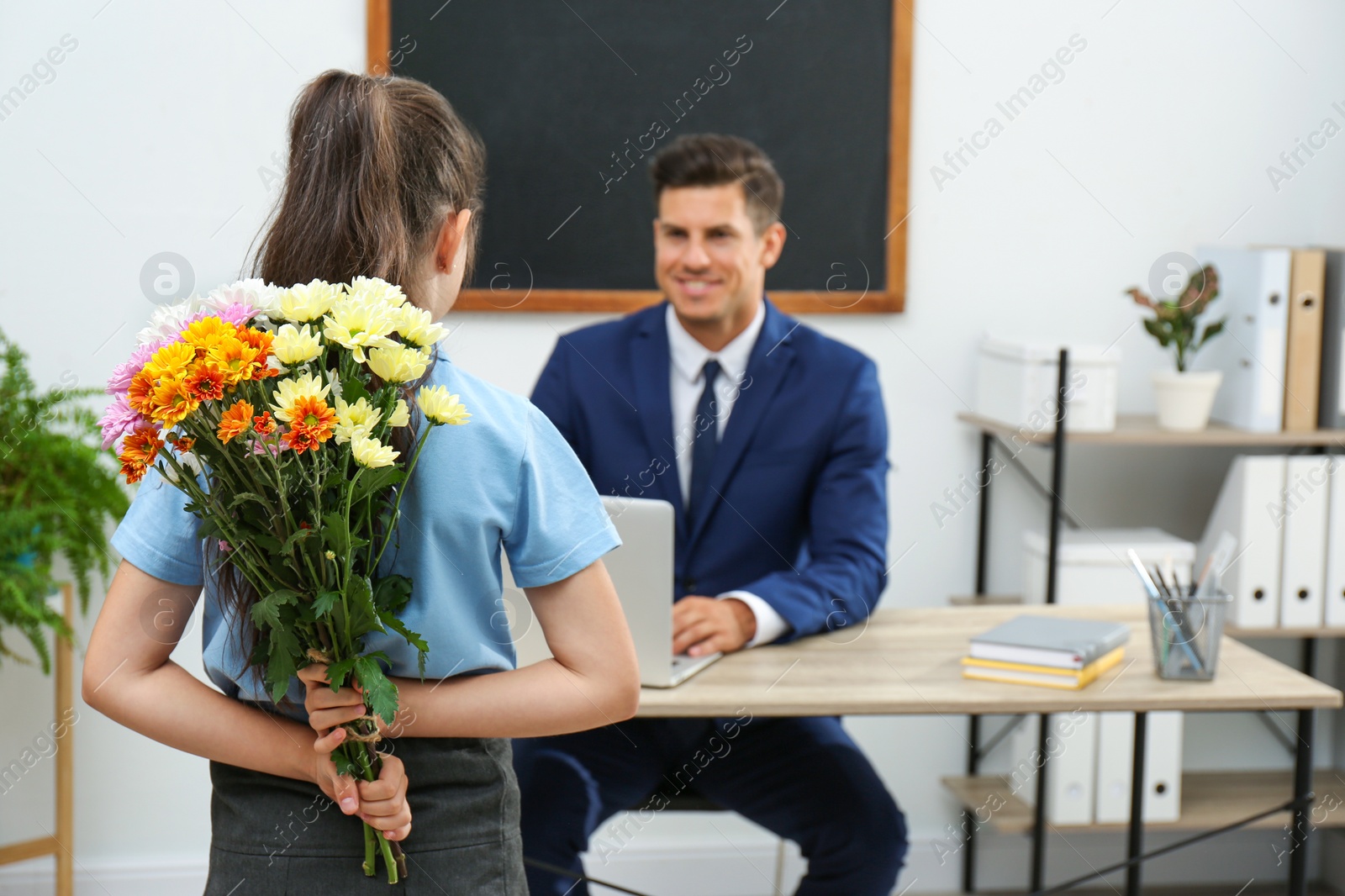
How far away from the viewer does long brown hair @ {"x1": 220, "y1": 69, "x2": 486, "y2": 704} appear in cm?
100

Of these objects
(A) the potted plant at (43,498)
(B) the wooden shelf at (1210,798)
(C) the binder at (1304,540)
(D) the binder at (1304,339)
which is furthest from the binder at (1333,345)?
(A) the potted plant at (43,498)

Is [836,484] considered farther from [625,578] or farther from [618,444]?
[625,578]

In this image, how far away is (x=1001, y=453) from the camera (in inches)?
121

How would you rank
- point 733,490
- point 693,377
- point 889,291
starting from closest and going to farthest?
point 733,490
point 693,377
point 889,291

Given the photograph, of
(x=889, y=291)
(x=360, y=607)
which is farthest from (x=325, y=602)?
(x=889, y=291)

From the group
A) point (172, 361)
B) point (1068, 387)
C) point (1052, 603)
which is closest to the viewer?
point (172, 361)

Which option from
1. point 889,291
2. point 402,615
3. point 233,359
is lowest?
point 402,615

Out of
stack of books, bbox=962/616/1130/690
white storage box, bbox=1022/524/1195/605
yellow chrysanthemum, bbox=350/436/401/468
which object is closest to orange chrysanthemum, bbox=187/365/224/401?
yellow chrysanthemum, bbox=350/436/401/468

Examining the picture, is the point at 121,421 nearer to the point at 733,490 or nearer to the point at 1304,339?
the point at 733,490

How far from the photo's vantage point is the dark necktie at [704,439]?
2330 millimetres

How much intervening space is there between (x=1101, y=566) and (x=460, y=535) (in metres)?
2.19

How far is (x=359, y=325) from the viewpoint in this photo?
0.89m

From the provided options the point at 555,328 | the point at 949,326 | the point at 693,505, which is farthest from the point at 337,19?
the point at 949,326

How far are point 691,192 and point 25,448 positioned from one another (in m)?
1.46
